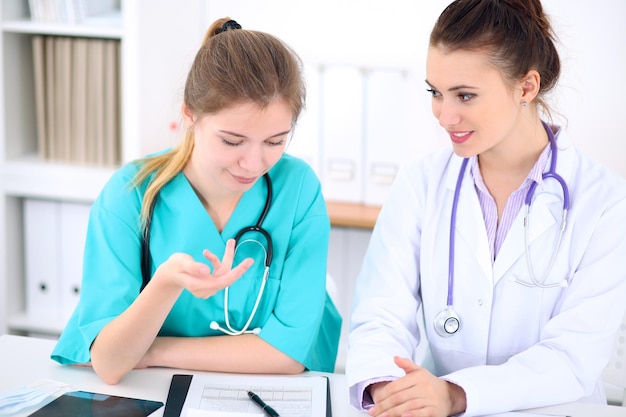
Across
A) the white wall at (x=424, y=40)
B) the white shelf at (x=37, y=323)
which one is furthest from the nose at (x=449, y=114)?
the white shelf at (x=37, y=323)

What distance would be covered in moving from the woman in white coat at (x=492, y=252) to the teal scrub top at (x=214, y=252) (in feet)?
0.41

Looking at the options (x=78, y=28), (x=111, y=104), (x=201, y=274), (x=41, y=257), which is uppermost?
(x=78, y=28)

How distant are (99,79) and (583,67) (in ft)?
5.36

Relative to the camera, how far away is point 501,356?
1609 mm

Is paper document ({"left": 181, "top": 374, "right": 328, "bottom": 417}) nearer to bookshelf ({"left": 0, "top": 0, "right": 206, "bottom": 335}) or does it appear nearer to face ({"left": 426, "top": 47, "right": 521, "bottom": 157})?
face ({"left": 426, "top": 47, "right": 521, "bottom": 157})

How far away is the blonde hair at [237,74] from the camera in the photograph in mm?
Result: 1448

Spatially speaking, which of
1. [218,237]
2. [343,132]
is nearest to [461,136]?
[218,237]

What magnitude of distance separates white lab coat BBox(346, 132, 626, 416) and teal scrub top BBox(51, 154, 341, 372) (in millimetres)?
125

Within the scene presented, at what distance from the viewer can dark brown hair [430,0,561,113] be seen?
58.7 inches

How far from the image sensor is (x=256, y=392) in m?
1.41

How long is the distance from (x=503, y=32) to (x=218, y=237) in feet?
2.23

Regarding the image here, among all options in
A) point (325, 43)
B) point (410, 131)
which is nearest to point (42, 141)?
point (325, 43)

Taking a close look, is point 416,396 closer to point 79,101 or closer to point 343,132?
point 343,132

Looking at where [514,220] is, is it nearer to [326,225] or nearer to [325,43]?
[326,225]
